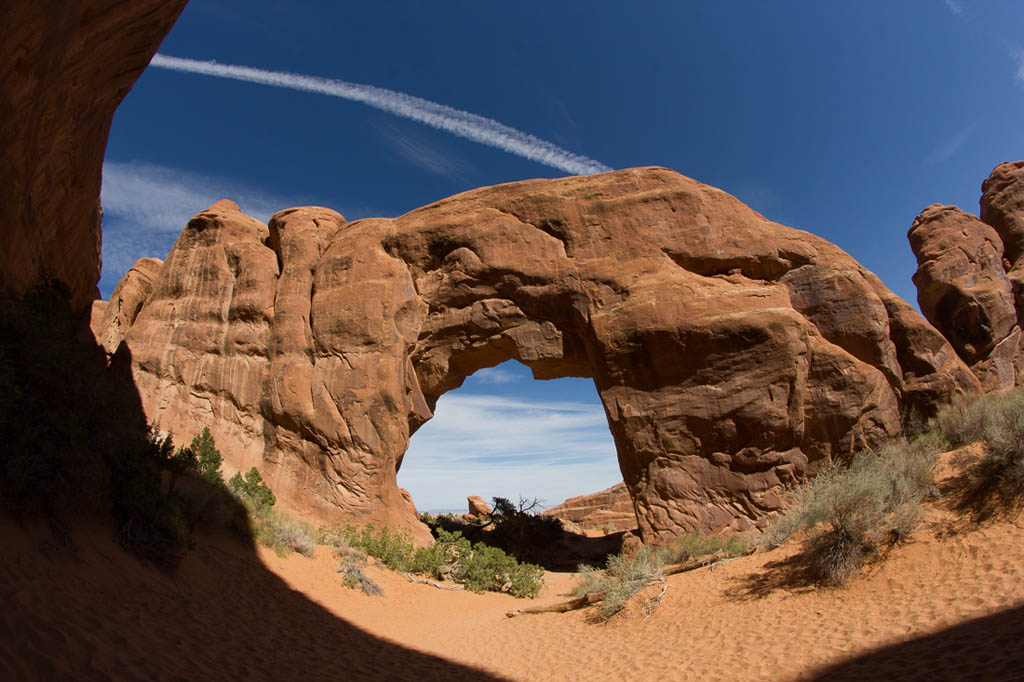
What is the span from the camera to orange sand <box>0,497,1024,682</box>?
4.48 meters

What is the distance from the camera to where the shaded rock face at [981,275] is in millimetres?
16812

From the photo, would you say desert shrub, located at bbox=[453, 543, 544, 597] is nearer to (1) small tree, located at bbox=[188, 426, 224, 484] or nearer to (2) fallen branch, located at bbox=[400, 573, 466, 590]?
(2) fallen branch, located at bbox=[400, 573, 466, 590]

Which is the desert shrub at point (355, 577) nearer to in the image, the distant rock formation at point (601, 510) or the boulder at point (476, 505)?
the distant rock formation at point (601, 510)

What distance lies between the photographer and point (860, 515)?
24.5ft

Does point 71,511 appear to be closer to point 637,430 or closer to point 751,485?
point 637,430

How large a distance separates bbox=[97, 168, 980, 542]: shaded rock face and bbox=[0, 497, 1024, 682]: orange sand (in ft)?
13.0

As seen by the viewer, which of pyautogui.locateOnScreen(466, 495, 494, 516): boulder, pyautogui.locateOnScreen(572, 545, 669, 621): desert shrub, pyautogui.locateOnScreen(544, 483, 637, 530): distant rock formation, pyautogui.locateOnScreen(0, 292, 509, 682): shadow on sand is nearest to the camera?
pyautogui.locateOnScreen(0, 292, 509, 682): shadow on sand

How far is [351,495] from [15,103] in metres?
10.8

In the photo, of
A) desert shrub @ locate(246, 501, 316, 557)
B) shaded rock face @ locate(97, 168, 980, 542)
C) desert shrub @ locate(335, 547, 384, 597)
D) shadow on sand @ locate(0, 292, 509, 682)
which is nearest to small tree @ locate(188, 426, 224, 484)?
desert shrub @ locate(246, 501, 316, 557)

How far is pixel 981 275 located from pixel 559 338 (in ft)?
49.7

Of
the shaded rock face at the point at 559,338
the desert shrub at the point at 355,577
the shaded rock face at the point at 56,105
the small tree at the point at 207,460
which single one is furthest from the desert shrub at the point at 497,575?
the shaded rock face at the point at 56,105

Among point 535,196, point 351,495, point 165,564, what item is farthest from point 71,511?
point 535,196

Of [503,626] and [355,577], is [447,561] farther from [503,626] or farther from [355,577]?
[503,626]

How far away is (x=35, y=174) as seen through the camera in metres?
7.25
